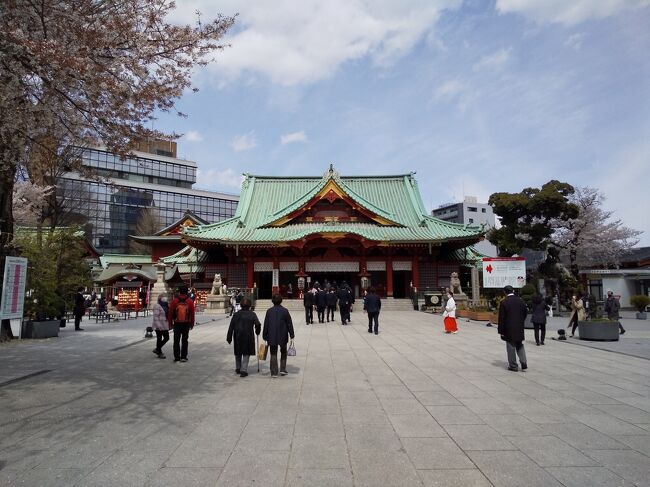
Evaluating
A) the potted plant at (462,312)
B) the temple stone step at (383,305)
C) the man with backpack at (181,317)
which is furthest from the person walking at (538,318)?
the temple stone step at (383,305)

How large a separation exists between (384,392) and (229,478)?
3.75 m

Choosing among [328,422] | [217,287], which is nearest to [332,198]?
[217,287]

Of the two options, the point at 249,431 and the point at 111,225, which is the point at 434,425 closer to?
the point at 249,431

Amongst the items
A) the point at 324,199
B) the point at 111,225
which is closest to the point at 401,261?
the point at 324,199

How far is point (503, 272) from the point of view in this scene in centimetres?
2028

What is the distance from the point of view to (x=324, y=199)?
3375 centimetres

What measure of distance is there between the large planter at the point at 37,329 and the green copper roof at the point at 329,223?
50.0ft

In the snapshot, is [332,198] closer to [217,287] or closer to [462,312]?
[217,287]

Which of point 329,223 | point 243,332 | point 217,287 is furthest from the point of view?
point 329,223

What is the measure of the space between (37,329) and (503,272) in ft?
63.2

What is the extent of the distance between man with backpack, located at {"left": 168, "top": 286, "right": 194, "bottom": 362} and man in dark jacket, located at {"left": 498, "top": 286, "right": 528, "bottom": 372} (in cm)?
697

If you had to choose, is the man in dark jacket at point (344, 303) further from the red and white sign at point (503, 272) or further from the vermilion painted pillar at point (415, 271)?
the vermilion painted pillar at point (415, 271)

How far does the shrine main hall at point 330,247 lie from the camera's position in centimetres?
3012

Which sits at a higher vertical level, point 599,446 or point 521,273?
point 521,273
